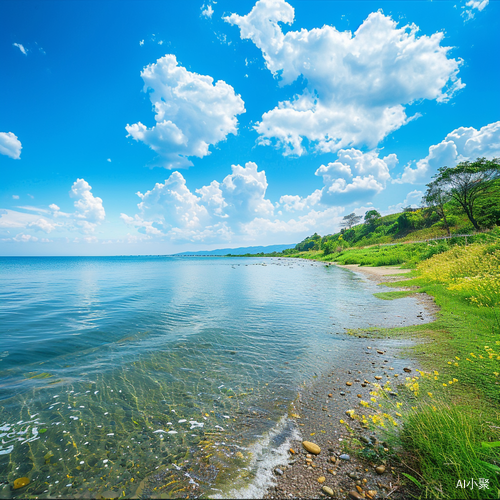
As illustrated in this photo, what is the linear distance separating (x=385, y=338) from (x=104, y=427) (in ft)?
38.0

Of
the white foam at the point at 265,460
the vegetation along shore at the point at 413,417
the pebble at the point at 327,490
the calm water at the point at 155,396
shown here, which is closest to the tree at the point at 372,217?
the calm water at the point at 155,396

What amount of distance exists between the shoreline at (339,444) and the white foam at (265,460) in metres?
0.12

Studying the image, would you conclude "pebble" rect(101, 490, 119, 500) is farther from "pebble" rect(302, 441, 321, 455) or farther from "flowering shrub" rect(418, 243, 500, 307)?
"flowering shrub" rect(418, 243, 500, 307)

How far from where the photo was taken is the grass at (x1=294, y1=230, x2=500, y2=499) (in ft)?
10.9

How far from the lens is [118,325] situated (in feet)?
50.0

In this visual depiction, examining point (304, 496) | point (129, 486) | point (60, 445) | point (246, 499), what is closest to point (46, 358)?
point (60, 445)

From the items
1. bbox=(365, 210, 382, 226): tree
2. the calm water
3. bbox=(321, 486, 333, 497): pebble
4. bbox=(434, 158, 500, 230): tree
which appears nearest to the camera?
bbox=(321, 486, 333, 497): pebble

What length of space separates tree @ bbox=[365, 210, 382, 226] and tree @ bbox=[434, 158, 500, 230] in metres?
81.3

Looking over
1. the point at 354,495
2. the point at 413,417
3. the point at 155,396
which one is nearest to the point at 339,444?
the point at 354,495

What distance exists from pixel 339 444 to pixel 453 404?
2613 millimetres

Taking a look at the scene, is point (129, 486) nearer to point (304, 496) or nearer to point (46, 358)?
point (304, 496)

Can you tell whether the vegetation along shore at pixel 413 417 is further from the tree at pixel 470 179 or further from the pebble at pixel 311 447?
the tree at pixel 470 179

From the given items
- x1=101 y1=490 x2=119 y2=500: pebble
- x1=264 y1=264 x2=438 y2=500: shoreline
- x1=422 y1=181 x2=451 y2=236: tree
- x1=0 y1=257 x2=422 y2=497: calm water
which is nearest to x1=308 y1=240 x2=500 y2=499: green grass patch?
x1=264 y1=264 x2=438 y2=500: shoreline

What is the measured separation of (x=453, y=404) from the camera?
4.88m
